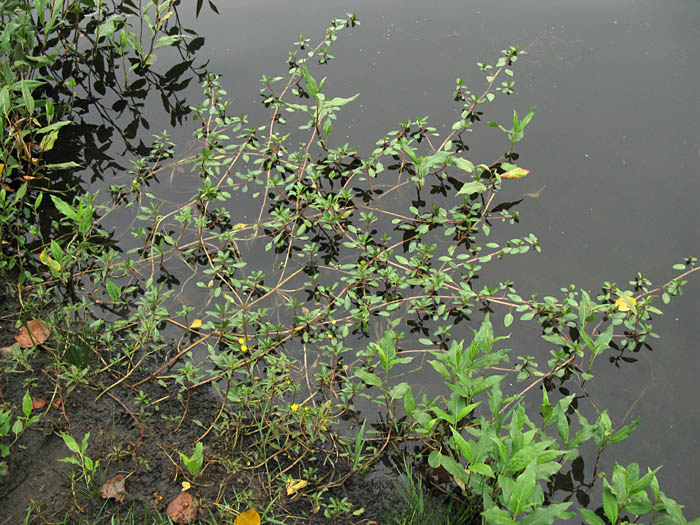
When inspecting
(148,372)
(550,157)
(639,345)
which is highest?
(550,157)

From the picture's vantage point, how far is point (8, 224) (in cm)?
285

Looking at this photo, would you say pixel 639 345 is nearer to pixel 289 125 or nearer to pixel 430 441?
pixel 430 441

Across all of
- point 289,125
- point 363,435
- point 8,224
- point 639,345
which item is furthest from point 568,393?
point 8,224

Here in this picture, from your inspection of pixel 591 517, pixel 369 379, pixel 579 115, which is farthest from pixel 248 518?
pixel 579 115

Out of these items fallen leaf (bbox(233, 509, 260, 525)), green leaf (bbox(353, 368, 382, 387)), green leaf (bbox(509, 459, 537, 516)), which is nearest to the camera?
green leaf (bbox(509, 459, 537, 516))

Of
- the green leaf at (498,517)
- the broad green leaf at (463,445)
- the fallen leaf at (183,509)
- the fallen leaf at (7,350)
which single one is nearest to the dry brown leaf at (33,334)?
the fallen leaf at (7,350)

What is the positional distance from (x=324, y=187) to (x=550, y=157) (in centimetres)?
123

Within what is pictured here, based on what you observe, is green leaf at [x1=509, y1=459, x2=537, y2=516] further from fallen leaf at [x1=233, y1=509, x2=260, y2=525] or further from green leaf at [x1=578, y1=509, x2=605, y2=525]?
fallen leaf at [x1=233, y1=509, x2=260, y2=525]

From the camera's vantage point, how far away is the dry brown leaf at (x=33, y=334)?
2.53 m

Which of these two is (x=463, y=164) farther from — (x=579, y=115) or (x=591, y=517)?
(x=591, y=517)

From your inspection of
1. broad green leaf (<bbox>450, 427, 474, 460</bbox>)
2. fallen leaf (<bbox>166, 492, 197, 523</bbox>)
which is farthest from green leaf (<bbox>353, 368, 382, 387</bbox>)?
fallen leaf (<bbox>166, 492, 197, 523</bbox>)

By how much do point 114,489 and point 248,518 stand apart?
483 millimetres

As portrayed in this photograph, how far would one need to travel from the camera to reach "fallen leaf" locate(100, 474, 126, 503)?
2.06 m

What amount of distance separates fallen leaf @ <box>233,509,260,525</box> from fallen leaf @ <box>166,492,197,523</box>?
15 cm
